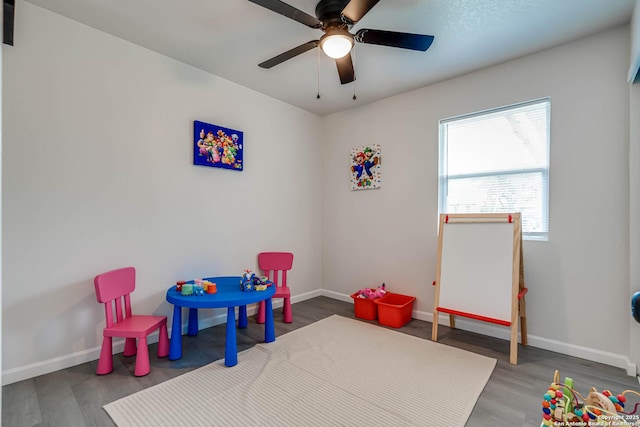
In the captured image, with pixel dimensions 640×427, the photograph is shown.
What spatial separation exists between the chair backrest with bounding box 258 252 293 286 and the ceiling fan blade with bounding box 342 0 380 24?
2.56 m

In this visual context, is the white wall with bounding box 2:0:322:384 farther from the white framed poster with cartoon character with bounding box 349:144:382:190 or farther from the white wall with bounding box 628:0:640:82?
the white wall with bounding box 628:0:640:82

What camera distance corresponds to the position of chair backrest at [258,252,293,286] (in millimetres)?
3791

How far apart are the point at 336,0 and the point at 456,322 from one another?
3.13 meters

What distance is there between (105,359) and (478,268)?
3122 millimetres

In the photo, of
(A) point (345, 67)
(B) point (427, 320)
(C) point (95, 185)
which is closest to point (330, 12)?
(A) point (345, 67)

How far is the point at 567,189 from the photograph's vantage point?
272cm

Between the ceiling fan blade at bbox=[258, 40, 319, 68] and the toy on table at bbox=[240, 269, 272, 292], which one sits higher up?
the ceiling fan blade at bbox=[258, 40, 319, 68]

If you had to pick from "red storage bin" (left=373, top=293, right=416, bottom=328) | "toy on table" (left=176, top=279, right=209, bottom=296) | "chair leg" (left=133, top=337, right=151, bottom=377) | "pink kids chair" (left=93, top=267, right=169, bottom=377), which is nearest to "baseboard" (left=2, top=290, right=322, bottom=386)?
"pink kids chair" (left=93, top=267, right=169, bottom=377)

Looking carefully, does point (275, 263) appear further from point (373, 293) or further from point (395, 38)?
point (395, 38)

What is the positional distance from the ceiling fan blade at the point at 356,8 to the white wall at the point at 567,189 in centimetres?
175

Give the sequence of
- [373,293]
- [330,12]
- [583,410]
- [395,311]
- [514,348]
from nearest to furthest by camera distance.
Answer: [583,410] < [330,12] < [514,348] < [395,311] < [373,293]

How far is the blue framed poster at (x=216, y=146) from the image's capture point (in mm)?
3184

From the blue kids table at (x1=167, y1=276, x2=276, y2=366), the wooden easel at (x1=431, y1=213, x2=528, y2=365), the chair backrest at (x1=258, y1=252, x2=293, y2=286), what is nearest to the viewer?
the blue kids table at (x1=167, y1=276, x2=276, y2=366)

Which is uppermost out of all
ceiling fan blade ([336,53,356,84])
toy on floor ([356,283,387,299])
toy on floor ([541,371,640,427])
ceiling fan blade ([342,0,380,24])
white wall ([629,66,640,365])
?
ceiling fan blade ([342,0,380,24])
